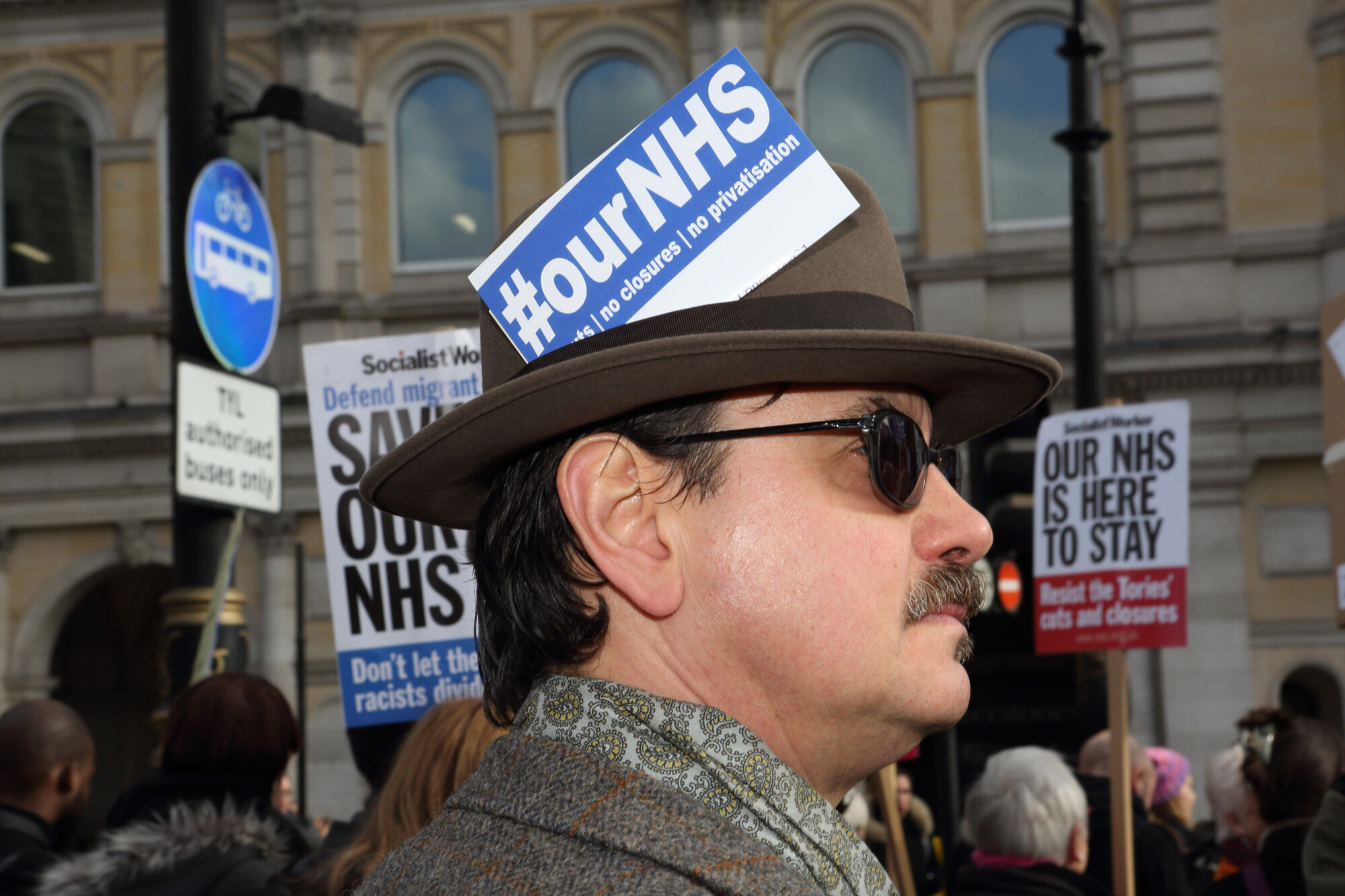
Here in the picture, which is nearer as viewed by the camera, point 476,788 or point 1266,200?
point 476,788

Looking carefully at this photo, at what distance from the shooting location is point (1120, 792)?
448cm

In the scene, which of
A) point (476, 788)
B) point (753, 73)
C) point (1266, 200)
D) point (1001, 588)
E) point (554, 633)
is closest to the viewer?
point (476, 788)

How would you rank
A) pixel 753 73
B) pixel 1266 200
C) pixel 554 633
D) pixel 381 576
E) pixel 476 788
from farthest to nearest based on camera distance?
pixel 1266 200
pixel 381 576
pixel 753 73
pixel 554 633
pixel 476 788

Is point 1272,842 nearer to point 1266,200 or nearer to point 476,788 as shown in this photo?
point 476,788

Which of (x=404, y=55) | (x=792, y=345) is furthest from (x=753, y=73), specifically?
(x=404, y=55)

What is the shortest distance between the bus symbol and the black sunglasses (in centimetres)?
368

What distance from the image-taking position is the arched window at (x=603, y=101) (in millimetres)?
17203

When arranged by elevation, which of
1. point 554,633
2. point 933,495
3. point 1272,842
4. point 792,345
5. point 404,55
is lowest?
point 1272,842

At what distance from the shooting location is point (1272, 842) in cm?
406

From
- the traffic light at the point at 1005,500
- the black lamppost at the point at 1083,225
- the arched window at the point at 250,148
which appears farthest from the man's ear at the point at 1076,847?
the arched window at the point at 250,148

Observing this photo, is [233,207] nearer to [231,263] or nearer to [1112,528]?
[231,263]

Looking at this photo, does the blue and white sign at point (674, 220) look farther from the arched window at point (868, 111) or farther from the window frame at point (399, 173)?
the window frame at point (399, 173)

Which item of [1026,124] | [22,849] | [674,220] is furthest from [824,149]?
[674,220]

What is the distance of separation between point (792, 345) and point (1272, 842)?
337 cm
